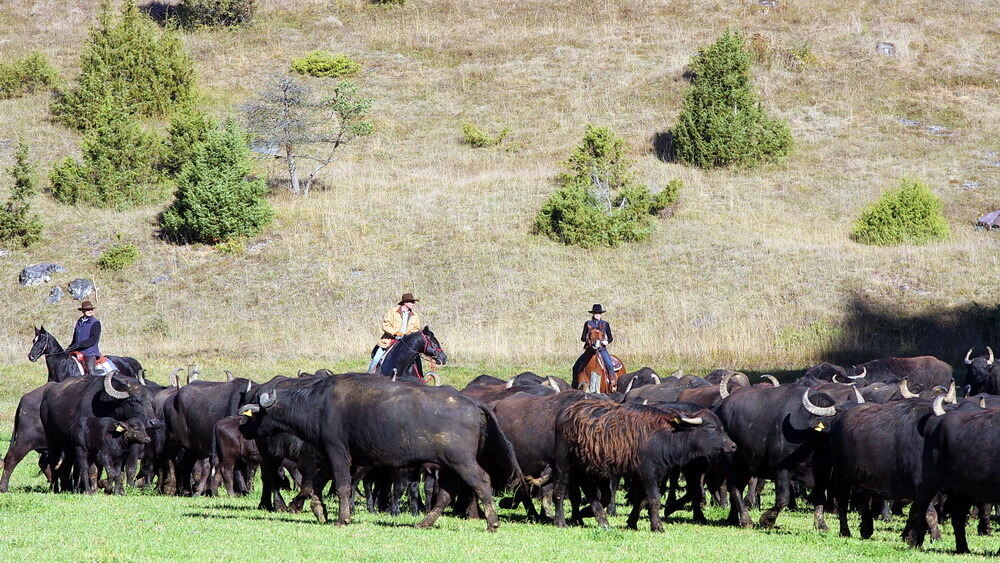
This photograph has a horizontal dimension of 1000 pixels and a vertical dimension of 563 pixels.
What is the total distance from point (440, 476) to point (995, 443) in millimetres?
5775

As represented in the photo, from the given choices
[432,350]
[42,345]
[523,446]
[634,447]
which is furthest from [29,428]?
[634,447]

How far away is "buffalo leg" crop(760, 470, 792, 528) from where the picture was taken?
46.9 feet

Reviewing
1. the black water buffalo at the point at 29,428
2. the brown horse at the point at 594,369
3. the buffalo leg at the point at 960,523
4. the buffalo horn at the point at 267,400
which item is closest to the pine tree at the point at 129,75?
the brown horse at the point at 594,369

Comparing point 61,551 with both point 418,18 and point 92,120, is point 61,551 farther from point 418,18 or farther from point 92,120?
point 418,18

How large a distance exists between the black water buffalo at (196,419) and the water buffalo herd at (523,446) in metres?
0.03

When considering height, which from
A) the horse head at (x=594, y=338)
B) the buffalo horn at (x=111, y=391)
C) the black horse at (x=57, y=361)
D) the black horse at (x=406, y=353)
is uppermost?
the buffalo horn at (x=111, y=391)

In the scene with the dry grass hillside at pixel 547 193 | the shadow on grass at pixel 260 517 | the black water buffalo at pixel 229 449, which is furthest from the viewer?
the dry grass hillside at pixel 547 193

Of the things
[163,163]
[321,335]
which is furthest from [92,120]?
[321,335]

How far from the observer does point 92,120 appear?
5800cm

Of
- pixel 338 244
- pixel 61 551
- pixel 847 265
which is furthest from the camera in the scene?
pixel 338 244

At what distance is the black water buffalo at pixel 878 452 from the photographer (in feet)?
41.5

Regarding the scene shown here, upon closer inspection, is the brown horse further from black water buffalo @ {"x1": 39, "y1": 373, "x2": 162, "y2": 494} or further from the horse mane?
the horse mane

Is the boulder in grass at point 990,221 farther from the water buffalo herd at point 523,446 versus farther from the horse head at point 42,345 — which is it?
the horse head at point 42,345

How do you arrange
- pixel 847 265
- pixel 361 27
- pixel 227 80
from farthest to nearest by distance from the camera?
1. pixel 361 27
2. pixel 227 80
3. pixel 847 265
